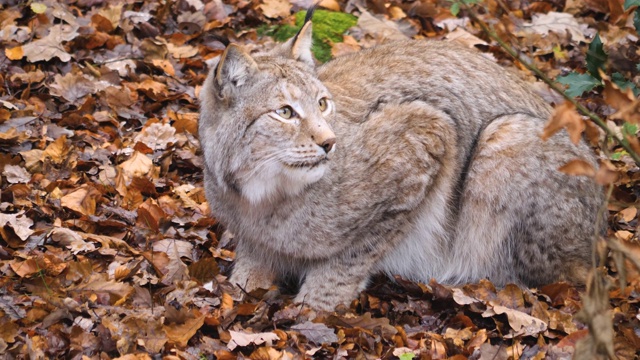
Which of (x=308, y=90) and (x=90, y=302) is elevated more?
(x=308, y=90)

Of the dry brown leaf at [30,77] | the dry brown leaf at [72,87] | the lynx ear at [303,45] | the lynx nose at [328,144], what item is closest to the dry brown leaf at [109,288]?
the lynx nose at [328,144]

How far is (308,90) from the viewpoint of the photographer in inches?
194

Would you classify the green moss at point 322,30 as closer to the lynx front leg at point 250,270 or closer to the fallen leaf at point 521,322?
the lynx front leg at point 250,270

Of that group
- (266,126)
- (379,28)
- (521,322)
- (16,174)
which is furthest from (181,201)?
(379,28)

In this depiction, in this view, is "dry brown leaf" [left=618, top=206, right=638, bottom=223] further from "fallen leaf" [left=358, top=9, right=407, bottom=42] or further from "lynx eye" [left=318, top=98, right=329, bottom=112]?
"fallen leaf" [left=358, top=9, right=407, bottom=42]

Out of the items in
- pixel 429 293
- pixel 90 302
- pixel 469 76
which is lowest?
pixel 429 293

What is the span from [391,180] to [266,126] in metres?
1.00

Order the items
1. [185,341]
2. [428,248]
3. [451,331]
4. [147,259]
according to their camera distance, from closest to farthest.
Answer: [185,341] < [451,331] < [147,259] < [428,248]

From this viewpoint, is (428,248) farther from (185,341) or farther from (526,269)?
(185,341)

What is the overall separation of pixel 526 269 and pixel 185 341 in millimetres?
2352

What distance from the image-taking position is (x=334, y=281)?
5.29 m

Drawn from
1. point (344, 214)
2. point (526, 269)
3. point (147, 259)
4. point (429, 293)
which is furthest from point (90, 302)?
point (526, 269)

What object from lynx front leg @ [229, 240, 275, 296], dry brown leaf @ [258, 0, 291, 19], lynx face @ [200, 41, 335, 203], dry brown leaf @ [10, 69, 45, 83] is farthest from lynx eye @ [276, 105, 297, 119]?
dry brown leaf @ [258, 0, 291, 19]

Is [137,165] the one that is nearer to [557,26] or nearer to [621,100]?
[621,100]
